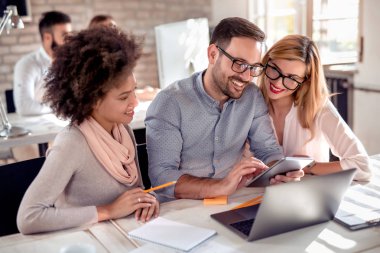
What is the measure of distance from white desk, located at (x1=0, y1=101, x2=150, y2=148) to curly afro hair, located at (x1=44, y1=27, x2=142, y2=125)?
1.26 metres

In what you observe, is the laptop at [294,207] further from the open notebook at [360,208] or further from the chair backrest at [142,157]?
the chair backrest at [142,157]

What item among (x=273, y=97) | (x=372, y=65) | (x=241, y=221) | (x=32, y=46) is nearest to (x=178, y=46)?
(x=32, y=46)

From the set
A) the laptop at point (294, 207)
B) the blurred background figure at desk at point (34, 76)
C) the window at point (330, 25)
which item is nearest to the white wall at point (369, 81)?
the window at point (330, 25)

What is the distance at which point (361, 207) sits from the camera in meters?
1.47

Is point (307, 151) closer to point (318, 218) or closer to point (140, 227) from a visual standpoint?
point (318, 218)

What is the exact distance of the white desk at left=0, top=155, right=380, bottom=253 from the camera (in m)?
1.20

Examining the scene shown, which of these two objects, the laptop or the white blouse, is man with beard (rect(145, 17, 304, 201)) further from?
the laptop

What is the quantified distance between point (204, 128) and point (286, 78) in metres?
0.38

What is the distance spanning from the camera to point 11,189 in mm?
1607

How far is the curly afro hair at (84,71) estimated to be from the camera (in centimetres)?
144

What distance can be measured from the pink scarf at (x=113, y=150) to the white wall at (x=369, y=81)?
244cm

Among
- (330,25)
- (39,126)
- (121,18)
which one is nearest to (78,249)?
(39,126)

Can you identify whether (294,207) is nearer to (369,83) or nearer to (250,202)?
(250,202)

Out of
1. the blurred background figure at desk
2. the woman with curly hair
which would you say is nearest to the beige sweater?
the woman with curly hair
